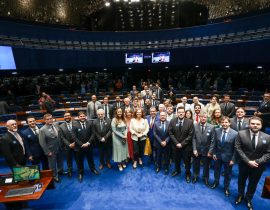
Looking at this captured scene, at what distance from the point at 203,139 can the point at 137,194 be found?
1.77 meters

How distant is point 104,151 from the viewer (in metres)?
4.86

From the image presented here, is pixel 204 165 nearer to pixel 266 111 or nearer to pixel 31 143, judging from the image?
pixel 266 111

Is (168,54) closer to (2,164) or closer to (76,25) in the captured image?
(76,25)

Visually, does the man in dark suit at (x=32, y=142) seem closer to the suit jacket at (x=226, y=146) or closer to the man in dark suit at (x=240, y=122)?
the suit jacket at (x=226, y=146)

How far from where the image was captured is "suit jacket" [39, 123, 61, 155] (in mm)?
3928

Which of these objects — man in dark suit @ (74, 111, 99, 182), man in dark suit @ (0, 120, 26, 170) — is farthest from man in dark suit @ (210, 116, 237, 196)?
man in dark suit @ (0, 120, 26, 170)

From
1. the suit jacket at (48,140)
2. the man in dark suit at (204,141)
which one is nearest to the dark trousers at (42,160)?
the suit jacket at (48,140)

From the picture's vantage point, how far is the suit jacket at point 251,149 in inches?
119

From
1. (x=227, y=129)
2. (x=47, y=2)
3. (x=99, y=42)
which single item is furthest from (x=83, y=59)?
(x=227, y=129)

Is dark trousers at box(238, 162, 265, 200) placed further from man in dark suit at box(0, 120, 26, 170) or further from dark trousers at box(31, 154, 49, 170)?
man in dark suit at box(0, 120, 26, 170)

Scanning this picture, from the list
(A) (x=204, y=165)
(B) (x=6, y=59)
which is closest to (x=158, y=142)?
(A) (x=204, y=165)

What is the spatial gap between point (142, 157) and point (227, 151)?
2.30 meters

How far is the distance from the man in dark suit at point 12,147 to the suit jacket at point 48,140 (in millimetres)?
379

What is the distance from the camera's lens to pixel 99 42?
15.0 metres
